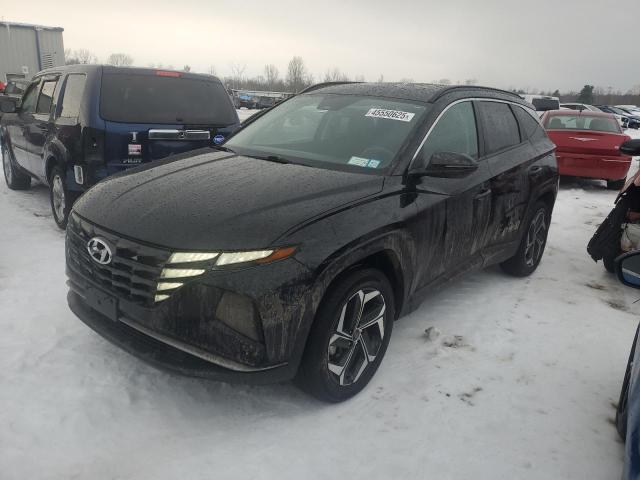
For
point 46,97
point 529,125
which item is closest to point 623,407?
point 529,125

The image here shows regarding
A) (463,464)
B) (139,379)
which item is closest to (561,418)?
(463,464)

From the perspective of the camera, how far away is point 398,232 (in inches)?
114

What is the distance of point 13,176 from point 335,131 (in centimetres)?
615

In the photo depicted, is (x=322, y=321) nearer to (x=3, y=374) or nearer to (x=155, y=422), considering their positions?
(x=155, y=422)

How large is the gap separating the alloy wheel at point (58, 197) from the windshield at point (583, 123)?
9168mm

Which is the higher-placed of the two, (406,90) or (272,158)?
(406,90)

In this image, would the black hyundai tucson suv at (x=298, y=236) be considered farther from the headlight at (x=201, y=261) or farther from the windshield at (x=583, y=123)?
the windshield at (x=583, y=123)

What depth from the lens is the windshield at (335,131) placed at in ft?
10.5

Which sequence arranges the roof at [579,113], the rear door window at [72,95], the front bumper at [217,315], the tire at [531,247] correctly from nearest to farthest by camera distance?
the front bumper at [217,315] < the tire at [531,247] < the rear door window at [72,95] < the roof at [579,113]

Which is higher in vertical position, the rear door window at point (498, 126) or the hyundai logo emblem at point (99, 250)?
the rear door window at point (498, 126)

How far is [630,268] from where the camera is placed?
194 centimetres

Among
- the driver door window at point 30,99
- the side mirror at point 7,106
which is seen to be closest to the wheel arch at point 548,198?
the driver door window at point 30,99

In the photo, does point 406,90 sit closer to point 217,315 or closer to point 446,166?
point 446,166

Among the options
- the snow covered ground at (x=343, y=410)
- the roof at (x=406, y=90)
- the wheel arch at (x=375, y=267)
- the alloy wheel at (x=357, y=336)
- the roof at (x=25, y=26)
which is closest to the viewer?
the snow covered ground at (x=343, y=410)
